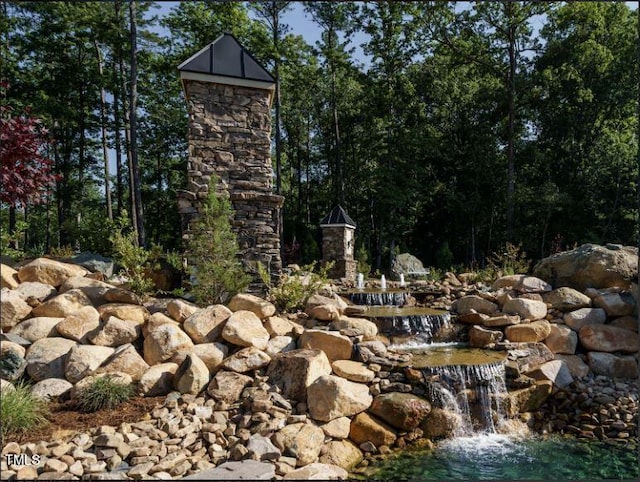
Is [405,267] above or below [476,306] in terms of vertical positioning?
above

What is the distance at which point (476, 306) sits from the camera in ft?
24.4

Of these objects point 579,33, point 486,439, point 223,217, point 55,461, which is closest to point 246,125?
point 223,217

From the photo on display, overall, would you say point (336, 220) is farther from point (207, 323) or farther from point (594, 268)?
point (207, 323)

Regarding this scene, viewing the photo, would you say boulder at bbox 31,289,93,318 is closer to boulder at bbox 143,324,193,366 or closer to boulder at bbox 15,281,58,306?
boulder at bbox 15,281,58,306

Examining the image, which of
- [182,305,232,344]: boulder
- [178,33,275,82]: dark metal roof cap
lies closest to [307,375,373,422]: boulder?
[182,305,232,344]: boulder

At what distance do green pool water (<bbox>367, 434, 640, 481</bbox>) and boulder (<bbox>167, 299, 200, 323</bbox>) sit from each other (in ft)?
10.7

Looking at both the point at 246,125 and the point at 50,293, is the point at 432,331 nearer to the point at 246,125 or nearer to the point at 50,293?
the point at 246,125

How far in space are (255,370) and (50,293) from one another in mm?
3382

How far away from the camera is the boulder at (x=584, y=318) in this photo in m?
6.64

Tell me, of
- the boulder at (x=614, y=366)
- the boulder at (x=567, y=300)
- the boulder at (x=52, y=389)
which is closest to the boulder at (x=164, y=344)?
the boulder at (x=52, y=389)

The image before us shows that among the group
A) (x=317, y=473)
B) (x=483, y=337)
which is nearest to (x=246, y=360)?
(x=317, y=473)

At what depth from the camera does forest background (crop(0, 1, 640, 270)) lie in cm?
1522

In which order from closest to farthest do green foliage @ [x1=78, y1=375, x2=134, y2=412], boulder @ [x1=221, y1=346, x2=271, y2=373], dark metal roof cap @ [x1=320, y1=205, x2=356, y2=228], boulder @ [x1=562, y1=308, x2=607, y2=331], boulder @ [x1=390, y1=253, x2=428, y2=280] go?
green foliage @ [x1=78, y1=375, x2=134, y2=412], boulder @ [x1=221, y1=346, x2=271, y2=373], boulder @ [x1=562, y1=308, x2=607, y2=331], dark metal roof cap @ [x1=320, y1=205, x2=356, y2=228], boulder @ [x1=390, y1=253, x2=428, y2=280]

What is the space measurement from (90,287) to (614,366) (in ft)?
26.5
